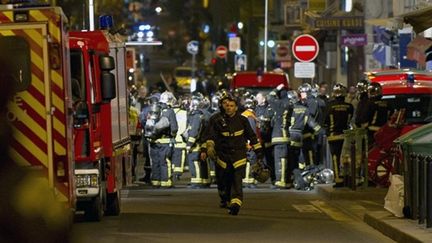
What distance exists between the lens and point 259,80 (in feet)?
122

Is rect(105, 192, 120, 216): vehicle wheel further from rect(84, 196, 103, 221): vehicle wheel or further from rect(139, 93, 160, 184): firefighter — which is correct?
rect(139, 93, 160, 184): firefighter

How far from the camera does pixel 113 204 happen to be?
1758cm

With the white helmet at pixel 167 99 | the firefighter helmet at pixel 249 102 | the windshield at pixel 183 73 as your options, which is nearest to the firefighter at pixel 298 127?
the firefighter helmet at pixel 249 102

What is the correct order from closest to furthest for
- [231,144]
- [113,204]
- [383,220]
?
[383,220]
[113,204]
[231,144]

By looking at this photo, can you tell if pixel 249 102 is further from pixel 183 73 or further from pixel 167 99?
pixel 183 73

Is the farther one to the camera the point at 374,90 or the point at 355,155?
the point at 374,90

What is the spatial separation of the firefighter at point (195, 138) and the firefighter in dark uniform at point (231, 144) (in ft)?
20.1

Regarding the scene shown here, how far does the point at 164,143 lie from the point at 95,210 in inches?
322

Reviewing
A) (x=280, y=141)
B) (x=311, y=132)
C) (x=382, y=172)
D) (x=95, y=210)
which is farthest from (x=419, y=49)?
(x=95, y=210)

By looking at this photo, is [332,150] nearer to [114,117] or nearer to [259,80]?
[114,117]

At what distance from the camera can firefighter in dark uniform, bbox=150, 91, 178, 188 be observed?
24.3 metres

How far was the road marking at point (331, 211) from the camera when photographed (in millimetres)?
17750

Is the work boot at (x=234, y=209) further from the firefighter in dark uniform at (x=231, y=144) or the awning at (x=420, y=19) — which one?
the awning at (x=420, y=19)

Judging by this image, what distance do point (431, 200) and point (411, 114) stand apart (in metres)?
8.50
